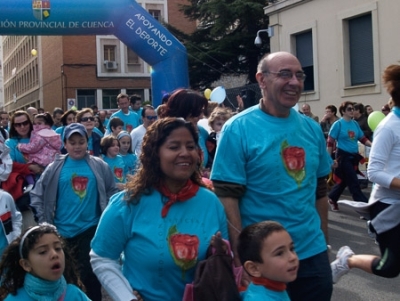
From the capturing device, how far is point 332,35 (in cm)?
2023

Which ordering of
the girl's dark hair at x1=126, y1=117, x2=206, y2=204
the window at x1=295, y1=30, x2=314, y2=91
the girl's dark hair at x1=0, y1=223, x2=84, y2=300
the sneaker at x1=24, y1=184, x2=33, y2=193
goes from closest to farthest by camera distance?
the girl's dark hair at x1=126, y1=117, x2=206, y2=204
the girl's dark hair at x1=0, y1=223, x2=84, y2=300
the sneaker at x1=24, y1=184, x2=33, y2=193
the window at x1=295, y1=30, x2=314, y2=91

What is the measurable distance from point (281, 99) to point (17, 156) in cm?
459

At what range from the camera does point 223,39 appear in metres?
32.0

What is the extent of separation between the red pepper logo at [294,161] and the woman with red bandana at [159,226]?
2.01 feet

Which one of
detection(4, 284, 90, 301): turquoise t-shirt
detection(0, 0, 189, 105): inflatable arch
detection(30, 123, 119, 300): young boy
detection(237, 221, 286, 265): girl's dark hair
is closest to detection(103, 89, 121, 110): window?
detection(0, 0, 189, 105): inflatable arch

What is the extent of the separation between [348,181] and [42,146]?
219 inches

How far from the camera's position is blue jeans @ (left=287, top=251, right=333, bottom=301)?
11.1 feet

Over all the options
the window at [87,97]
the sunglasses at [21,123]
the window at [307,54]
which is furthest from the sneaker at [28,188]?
the window at [87,97]

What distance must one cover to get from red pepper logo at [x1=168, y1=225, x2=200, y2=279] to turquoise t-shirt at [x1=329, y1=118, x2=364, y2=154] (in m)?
8.54

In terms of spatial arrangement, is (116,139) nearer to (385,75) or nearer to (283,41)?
(385,75)

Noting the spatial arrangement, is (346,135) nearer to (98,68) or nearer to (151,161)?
(151,161)

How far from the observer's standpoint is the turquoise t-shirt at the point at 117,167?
7562mm

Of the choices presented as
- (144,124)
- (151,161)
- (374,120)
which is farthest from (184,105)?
(374,120)

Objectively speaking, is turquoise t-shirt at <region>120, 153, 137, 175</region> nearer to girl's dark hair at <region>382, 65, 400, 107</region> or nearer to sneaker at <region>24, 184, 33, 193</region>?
sneaker at <region>24, 184, 33, 193</region>
